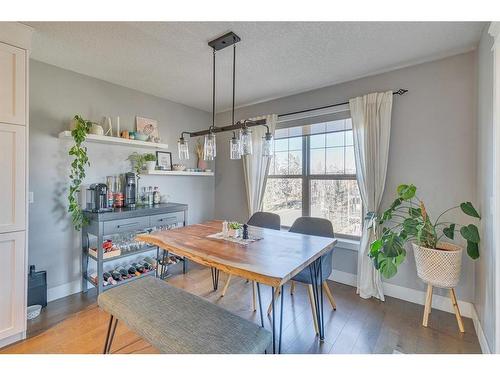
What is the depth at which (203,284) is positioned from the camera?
2809mm

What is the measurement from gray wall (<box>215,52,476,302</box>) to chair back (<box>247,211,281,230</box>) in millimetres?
1023

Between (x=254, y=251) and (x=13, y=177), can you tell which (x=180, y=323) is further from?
(x=13, y=177)

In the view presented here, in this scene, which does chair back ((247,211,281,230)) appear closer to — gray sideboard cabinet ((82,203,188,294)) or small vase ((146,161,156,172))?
gray sideboard cabinet ((82,203,188,294))

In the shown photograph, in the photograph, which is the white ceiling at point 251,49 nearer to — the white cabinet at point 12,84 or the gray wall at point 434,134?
the gray wall at point 434,134

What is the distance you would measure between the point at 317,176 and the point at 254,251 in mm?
1738

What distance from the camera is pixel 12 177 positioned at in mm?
1721

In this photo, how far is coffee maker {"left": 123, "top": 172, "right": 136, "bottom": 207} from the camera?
2.88 m

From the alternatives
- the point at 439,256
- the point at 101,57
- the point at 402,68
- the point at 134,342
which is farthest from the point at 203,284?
the point at 402,68

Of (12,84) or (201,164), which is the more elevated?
(12,84)

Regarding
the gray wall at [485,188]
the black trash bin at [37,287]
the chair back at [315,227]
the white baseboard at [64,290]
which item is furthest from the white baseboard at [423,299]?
the black trash bin at [37,287]

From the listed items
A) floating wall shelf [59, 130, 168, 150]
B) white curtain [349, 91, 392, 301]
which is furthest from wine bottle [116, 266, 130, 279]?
white curtain [349, 91, 392, 301]

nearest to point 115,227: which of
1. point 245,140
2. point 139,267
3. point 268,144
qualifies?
point 139,267
